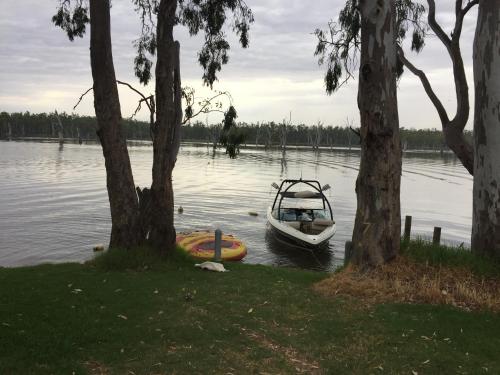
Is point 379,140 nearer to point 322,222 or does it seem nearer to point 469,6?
point 469,6

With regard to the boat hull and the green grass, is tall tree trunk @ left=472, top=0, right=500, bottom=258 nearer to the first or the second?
the green grass

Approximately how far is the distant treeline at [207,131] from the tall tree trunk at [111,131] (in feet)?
437

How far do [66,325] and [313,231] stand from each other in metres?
14.0

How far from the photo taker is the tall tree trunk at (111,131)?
8.62 meters

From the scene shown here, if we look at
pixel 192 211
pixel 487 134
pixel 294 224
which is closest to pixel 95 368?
pixel 487 134

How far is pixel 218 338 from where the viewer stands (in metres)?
5.31

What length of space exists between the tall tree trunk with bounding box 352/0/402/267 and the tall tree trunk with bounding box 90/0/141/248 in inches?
170

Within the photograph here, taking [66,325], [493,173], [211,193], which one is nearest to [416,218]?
[211,193]

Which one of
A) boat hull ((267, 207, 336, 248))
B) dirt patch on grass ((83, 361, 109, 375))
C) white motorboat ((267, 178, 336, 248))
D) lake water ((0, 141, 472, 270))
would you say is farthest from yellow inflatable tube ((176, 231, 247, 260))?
dirt patch on grass ((83, 361, 109, 375))

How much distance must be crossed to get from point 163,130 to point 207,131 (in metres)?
160

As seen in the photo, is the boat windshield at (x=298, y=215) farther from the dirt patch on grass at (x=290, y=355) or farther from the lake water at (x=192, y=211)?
the dirt patch on grass at (x=290, y=355)

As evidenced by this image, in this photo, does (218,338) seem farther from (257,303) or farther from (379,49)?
(379,49)

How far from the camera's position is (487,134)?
26.3ft

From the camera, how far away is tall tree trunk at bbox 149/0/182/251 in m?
8.91
